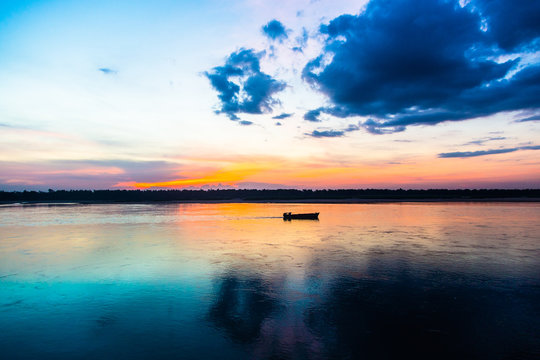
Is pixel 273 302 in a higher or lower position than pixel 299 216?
lower

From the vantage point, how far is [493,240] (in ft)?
65.4

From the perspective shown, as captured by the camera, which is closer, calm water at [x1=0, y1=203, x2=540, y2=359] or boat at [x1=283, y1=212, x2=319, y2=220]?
calm water at [x1=0, y1=203, x2=540, y2=359]

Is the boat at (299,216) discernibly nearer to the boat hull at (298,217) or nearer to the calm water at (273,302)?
the boat hull at (298,217)

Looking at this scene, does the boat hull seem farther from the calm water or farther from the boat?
the calm water

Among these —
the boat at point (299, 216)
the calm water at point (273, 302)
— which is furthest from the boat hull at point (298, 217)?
the calm water at point (273, 302)

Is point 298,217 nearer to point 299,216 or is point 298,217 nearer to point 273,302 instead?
point 299,216

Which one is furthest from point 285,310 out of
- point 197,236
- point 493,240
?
point 493,240

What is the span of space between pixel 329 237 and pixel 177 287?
13.0 metres

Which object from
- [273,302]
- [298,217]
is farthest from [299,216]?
[273,302]

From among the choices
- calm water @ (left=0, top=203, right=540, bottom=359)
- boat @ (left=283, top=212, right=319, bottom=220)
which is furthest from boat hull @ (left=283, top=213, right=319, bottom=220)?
calm water @ (left=0, top=203, right=540, bottom=359)

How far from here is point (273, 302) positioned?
9.48m

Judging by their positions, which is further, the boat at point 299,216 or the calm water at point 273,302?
the boat at point 299,216

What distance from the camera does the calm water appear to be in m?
6.91

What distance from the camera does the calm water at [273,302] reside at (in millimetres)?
6906
